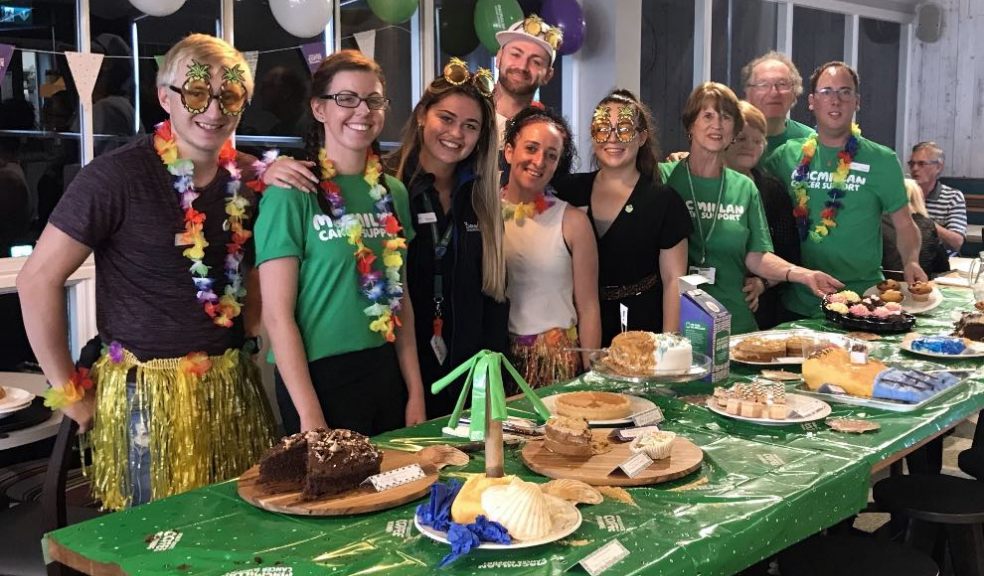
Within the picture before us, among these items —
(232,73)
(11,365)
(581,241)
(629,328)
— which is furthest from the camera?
(11,365)

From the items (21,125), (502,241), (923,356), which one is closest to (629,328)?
(502,241)

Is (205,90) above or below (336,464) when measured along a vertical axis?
above

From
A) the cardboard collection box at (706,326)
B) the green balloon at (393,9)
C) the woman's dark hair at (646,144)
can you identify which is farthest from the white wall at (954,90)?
the cardboard collection box at (706,326)

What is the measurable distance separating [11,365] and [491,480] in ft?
11.8

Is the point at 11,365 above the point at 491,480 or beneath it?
beneath

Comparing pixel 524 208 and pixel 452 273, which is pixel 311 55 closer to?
pixel 524 208

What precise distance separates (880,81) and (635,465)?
32.1ft

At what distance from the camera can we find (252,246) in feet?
8.11

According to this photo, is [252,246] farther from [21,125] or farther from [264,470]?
[21,125]

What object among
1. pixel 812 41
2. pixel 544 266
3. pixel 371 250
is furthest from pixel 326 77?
pixel 812 41

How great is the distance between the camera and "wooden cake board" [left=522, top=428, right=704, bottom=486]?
171cm

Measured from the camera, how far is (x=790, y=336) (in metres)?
2.90

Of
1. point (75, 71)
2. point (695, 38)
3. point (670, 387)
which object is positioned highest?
point (695, 38)

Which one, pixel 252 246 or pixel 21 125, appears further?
pixel 21 125
